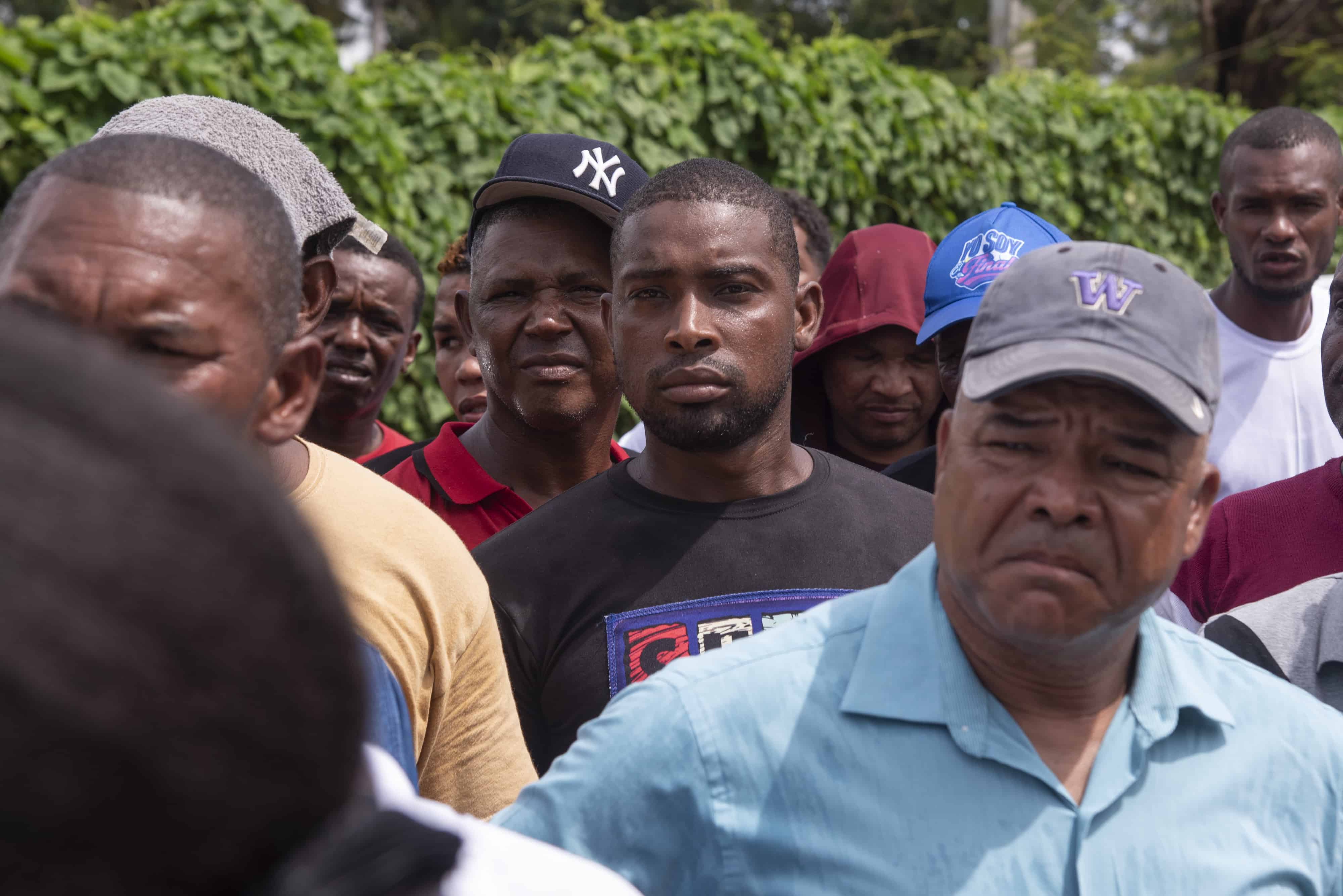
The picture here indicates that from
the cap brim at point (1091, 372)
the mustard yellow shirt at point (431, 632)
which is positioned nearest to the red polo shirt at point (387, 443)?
the mustard yellow shirt at point (431, 632)

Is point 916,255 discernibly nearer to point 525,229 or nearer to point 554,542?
point 525,229

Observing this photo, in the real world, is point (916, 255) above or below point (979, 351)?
below

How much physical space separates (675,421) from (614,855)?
52.0 inches

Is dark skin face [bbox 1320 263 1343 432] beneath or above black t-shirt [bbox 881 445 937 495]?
above

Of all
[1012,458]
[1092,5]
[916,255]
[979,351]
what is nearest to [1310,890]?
[1012,458]

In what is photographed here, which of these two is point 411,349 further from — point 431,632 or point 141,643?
point 141,643

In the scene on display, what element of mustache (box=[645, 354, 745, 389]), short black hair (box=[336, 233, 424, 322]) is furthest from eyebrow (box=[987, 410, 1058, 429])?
short black hair (box=[336, 233, 424, 322])

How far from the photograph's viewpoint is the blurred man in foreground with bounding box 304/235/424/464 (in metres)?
4.55

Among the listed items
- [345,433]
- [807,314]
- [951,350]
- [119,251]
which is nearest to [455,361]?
[345,433]

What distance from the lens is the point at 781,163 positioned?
23.9 ft

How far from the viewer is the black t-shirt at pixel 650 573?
2.47 m

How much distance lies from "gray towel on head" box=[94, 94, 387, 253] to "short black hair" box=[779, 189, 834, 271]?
8.99 feet

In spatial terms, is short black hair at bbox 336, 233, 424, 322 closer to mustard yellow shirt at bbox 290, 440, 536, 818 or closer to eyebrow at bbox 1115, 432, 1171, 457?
mustard yellow shirt at bbox 290, 440, 536, 818

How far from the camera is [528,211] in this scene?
3.47 m
